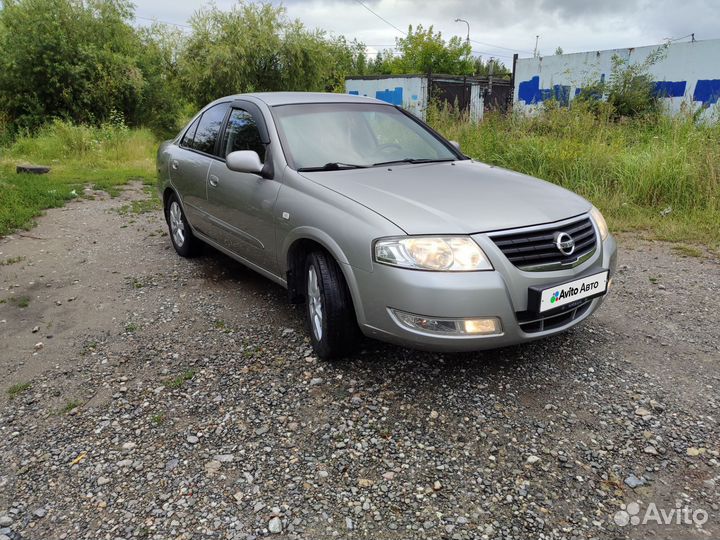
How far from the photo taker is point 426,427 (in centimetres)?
268

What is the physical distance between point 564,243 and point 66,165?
41.7 ft

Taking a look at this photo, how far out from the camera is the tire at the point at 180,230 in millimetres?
5340

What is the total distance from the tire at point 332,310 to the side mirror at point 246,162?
76 centimetres

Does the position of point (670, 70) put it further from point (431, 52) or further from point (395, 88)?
point (431, 52)

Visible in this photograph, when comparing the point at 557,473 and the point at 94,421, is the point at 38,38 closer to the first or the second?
the point at 94,421

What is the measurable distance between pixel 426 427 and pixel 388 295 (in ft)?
2.27

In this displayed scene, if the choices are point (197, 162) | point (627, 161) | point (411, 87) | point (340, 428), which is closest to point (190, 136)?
point (197, 162)

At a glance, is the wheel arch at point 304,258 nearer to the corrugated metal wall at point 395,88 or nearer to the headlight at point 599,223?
the headlight at point 599,223

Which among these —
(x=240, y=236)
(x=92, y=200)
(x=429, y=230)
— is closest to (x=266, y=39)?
(x=92, y=200)

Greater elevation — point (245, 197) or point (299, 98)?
point (299, 98)

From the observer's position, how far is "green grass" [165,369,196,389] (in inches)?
124

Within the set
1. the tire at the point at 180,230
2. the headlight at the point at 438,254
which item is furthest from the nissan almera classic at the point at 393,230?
the tire at the point at 180,230

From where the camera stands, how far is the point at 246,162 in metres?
3.55

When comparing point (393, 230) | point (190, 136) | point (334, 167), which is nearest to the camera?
point (393, 230)
